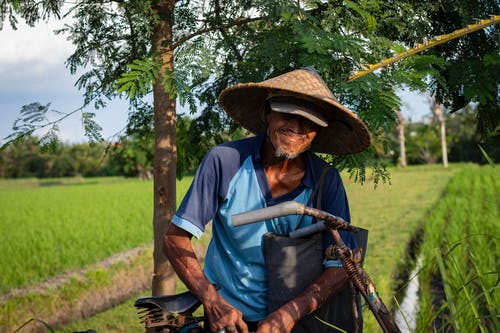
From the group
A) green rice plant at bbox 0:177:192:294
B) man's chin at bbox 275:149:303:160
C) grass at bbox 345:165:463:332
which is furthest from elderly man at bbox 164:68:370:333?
green rice plant at bbox 0:177:192:294

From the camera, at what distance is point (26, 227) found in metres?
12.3

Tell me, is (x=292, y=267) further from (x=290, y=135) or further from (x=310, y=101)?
(x=310, y=101)

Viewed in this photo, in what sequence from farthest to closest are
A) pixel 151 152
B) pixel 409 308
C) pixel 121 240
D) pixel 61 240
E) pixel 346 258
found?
pixel 151 152
pixel 61 240
pixel 121 240
pixel 409 308
pixel 346 258

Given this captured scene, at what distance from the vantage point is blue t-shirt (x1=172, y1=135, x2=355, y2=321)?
1941 millimetres

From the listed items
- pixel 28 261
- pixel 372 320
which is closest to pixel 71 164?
pixel 28 261

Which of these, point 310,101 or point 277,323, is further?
point 310,101

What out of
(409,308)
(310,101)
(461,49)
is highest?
(461,49)

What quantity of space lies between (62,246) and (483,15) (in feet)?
25.0

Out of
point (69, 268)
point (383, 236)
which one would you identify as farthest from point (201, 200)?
point (383, 236)

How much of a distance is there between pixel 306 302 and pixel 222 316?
27 cm

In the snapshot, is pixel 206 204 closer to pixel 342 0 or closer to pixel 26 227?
pixel 342 0

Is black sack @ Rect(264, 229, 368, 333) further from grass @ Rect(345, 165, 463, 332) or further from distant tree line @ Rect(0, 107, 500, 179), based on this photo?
distant tree line @ Rect(0, 107, 500, 179)

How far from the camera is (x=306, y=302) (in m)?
1.83

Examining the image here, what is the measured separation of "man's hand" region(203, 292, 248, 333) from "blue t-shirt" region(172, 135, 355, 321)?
0.46 ft
